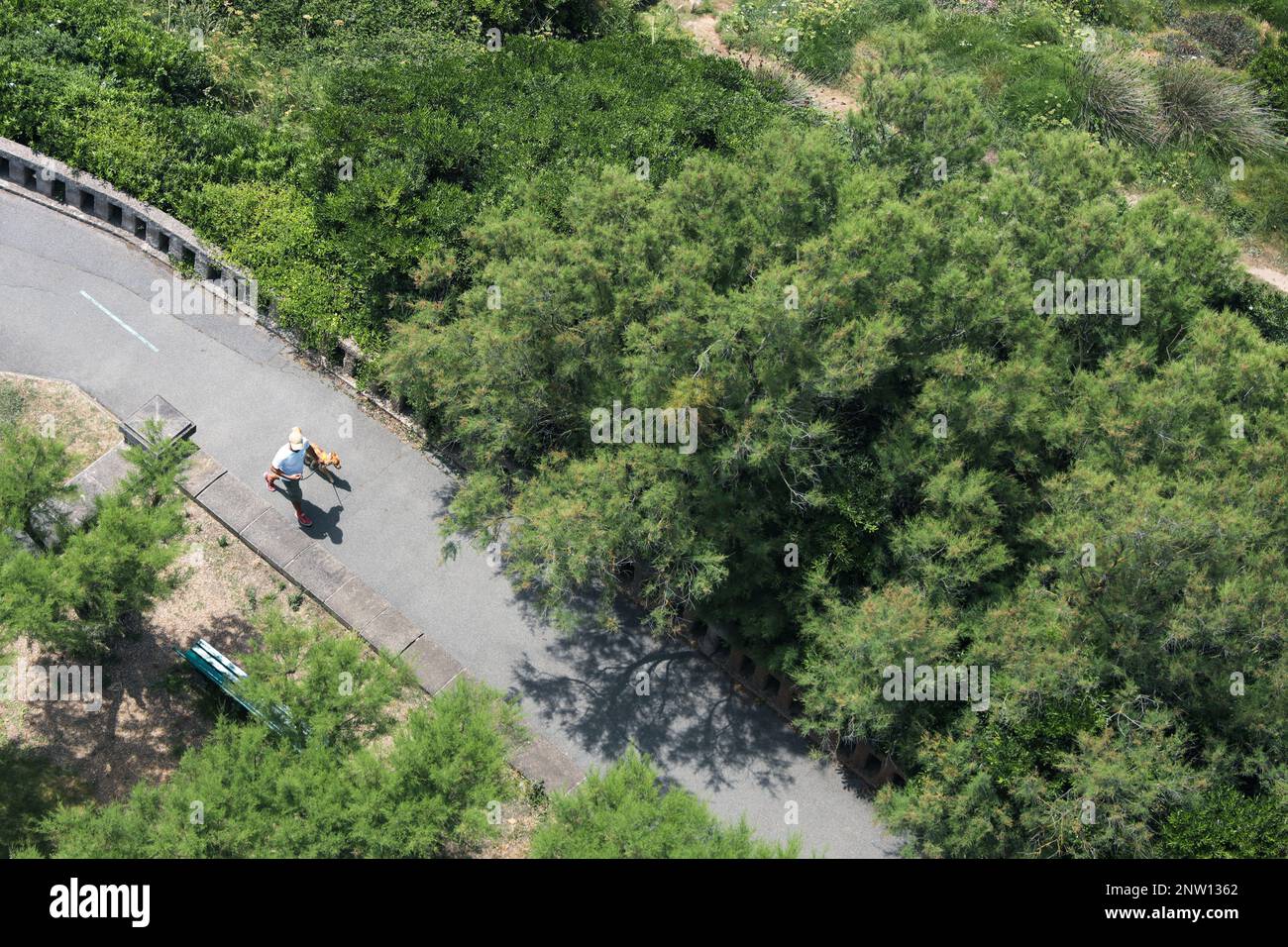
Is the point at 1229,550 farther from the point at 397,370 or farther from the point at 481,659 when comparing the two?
the point at 397,370

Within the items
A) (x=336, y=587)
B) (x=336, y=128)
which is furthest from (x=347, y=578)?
(x=336, y=128)

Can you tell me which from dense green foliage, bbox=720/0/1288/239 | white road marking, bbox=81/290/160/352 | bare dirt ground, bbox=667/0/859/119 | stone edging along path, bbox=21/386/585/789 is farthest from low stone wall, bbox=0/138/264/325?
dense green foliage, bbox=720/0/1288/239

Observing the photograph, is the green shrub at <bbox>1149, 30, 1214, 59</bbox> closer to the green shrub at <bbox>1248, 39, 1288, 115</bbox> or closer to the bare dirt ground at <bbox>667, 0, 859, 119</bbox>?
the green shrub at <bbox>1248, 39, 1288, 115</bbox>

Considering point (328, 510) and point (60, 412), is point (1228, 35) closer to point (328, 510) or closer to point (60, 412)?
point (328, 510)

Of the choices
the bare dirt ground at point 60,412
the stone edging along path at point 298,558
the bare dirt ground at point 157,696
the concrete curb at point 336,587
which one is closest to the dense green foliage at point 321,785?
the bare dirt ground at point 157,696

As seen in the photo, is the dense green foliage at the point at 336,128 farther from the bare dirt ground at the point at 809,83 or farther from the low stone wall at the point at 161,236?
the bare dirt ground at the point at 809,83
